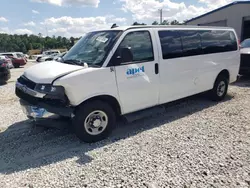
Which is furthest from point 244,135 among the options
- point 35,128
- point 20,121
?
point 20,121

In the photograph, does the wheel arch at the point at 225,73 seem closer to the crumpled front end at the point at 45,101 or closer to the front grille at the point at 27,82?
the crumpled front end at the point at 45,101

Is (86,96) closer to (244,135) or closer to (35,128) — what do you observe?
(35,128)

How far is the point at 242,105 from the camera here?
589 centimetres

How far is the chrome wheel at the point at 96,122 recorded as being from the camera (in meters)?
3.88

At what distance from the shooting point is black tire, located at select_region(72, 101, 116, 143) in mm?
3734

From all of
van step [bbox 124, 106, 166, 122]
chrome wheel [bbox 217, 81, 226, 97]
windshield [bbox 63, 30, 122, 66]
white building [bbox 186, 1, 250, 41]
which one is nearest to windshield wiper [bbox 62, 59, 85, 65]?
windshield [bbox 63, 30, 122, 66]

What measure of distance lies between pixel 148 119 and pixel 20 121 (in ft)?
9.94

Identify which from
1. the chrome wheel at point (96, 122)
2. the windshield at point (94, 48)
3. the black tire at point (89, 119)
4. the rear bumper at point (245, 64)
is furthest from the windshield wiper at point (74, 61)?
the rear bumper at point (245, 64)

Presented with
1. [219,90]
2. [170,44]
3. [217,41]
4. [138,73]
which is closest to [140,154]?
[138,73]

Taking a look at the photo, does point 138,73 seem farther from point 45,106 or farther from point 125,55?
point 45,106

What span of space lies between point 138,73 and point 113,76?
58 centimetres

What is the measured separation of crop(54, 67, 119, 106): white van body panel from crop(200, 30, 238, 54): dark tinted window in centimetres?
299

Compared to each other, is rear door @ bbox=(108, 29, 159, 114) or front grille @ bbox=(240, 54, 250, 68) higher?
rear door @ bbox=(108, 29, 159, 114)

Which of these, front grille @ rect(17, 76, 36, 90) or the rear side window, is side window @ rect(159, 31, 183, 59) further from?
front grille @ rect(17, 76, 36, 90)
